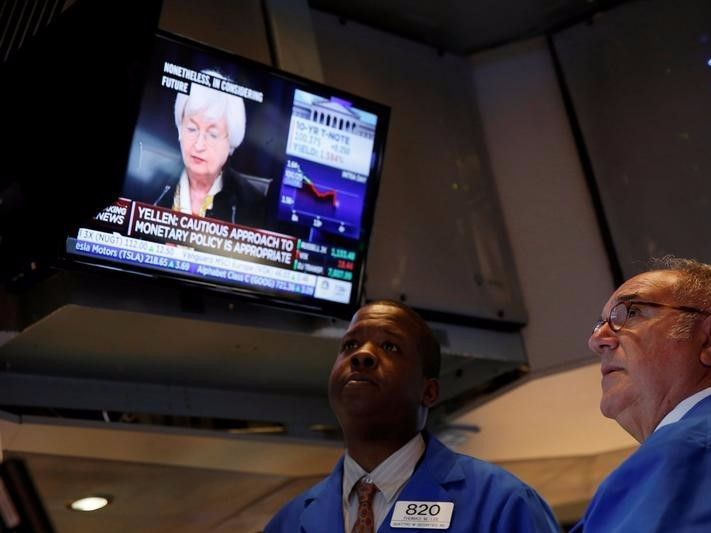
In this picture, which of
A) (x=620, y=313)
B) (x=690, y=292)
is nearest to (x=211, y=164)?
(x=620, y=313)

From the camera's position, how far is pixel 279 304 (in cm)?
318

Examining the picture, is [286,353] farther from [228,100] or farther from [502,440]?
[502,440]

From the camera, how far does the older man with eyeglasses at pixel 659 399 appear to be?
1.44m

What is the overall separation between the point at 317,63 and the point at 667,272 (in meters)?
1.96

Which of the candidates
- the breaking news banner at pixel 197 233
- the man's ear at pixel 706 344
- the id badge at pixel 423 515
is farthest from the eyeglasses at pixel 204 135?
the man's ear at pixel 706 344

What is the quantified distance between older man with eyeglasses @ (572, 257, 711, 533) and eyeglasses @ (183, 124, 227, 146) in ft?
4.59

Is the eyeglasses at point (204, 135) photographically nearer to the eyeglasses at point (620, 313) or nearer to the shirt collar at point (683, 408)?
the eyeglasses at point (620, 313)

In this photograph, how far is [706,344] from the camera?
1.95 metres

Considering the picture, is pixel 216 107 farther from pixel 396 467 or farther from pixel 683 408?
pixel 683 408

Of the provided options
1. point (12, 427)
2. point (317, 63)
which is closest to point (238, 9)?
point (317, 63)

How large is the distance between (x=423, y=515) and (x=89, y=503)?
1.97 metres

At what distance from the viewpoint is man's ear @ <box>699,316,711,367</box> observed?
192cm

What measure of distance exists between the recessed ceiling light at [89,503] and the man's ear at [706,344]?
2.56 m

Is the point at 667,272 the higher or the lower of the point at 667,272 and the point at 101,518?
the higher
